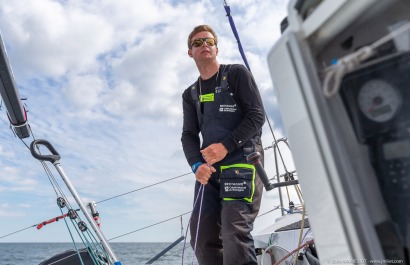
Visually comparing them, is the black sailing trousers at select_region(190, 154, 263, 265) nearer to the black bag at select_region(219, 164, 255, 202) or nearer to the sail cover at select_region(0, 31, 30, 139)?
the black bag at select_region(219, 164, 255, 202)

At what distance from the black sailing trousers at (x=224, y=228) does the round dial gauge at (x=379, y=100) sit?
1295 mm

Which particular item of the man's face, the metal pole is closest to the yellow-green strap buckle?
Answer: the man's face

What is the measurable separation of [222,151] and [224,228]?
0.41 meters

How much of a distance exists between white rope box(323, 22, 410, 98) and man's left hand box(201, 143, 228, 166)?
1301 millimetres

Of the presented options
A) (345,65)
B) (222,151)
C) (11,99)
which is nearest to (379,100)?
(345,65)

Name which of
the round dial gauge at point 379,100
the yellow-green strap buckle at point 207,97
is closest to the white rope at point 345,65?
the round dial gauge at point 379,100

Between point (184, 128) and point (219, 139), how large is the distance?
430 mm

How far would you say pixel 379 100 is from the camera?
72cm

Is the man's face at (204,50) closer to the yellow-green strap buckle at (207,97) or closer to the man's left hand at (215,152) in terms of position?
the yellow-green strap buckle at (207,97)

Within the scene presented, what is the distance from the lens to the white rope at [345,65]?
0.71 meters

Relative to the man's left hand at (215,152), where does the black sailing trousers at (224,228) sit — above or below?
below

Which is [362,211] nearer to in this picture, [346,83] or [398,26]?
[346,83]

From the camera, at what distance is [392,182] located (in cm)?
70

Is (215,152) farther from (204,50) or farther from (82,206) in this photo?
(82,206)
